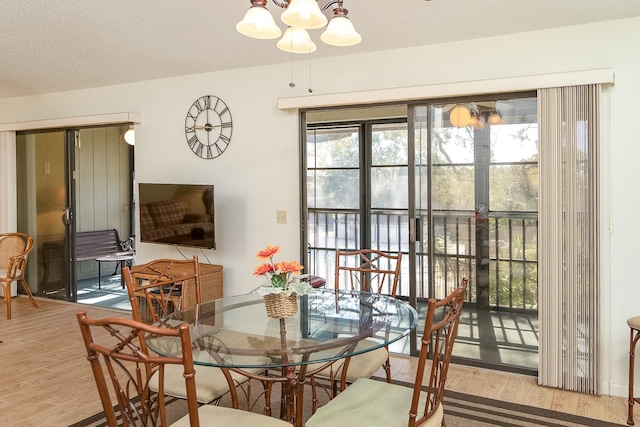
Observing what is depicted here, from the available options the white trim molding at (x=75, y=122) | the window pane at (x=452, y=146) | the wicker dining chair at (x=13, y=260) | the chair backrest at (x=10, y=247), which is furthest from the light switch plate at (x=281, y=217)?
the chair backrest at (x=10, y=247)

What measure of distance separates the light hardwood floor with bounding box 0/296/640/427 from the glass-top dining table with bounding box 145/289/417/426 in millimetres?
1084

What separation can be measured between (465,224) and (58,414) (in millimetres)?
2975

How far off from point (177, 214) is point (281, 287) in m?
2.67

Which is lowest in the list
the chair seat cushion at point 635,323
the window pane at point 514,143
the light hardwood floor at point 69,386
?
the light hardwood floor at point 69,386

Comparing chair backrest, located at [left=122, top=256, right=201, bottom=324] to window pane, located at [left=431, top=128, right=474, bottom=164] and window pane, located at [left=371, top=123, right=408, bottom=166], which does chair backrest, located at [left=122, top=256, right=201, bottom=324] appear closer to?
window pane, located at [left=431, top=128, right=474, bottom=164]

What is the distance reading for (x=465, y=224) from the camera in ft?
13.1

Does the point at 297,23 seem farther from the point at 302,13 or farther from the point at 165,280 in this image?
the point at 165,280

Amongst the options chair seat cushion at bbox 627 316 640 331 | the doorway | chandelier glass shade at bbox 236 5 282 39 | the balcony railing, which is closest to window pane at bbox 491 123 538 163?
the balcony railing

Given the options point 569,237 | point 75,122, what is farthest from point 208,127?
point 569,237

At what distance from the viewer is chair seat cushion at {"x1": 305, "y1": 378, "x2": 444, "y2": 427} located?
209 cm

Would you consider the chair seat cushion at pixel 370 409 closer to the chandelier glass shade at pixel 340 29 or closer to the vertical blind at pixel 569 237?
the chandelier glass shade at pixel 340 29

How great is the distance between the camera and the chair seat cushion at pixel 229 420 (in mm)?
2076

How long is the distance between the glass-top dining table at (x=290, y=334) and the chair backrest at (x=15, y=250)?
373 cm

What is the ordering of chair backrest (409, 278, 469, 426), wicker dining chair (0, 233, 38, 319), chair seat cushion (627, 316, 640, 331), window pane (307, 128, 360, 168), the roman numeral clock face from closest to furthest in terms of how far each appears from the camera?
chair backrest (409, 278, 469, 426) < chair seat cushion (627, 316, 640, 331) < the roman numeral clock face < wicker dining chair (0, 233, 38, 319) < window pane (307, 128, 360, 168)
